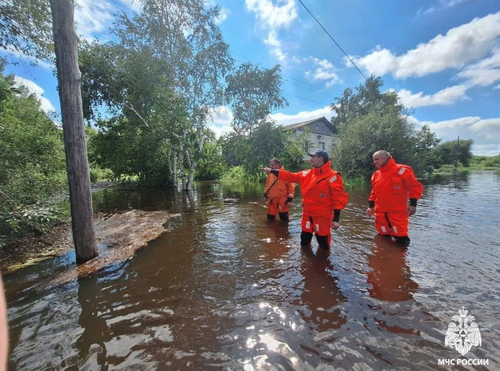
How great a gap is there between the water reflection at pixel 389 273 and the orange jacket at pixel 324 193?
1201mm

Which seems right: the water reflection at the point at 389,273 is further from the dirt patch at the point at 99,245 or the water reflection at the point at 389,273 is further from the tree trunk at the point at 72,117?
the tree trunk at the point at 72,117

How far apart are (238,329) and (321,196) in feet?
8.30

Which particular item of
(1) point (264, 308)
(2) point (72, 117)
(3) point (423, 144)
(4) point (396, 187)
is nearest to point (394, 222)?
(4) point (396, 187)

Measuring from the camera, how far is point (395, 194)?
4453 millimetres

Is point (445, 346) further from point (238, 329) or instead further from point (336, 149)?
point (336, 149)

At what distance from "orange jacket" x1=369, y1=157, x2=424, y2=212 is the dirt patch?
5284 millimetres

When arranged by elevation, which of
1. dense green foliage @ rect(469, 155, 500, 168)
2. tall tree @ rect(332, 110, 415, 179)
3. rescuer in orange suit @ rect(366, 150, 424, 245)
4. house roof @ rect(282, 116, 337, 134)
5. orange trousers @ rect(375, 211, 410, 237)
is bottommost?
dense green foliage @ rect(469, 155, 500, 168)

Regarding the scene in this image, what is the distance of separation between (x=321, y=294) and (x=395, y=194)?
8.28 feet

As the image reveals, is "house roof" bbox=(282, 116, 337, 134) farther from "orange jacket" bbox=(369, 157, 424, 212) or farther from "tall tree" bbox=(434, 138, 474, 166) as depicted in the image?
"tall tree" bbox=(434, 138, 474, 166)

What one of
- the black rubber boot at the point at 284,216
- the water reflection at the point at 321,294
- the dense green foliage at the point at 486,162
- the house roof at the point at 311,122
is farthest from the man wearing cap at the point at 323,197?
the dense green foliage at the point at 486,162

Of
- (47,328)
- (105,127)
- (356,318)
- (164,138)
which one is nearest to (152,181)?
(105,127)

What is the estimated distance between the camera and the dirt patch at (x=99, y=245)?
4.44 meters

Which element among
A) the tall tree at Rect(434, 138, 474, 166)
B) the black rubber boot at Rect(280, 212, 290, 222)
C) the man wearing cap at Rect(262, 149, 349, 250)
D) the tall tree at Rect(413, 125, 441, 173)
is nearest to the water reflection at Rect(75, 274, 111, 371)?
the man wearing cap at Rect(262, 149, 349, 250)

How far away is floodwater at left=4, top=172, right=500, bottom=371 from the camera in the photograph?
2273 mm
